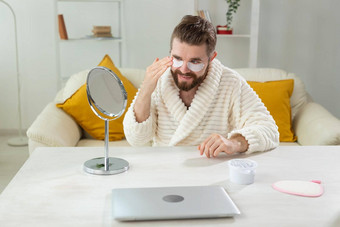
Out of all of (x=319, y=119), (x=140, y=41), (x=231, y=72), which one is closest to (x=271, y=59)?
(x=140, y=41)

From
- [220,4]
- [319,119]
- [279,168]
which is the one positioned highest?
[220,4]

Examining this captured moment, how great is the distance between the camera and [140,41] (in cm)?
441

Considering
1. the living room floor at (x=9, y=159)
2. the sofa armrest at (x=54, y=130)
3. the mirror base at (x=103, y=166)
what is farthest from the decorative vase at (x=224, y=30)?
the mirror base at (x=103, y=166)

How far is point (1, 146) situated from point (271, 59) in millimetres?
2556

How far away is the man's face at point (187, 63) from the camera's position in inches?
69.2

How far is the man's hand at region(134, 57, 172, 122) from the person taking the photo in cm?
168

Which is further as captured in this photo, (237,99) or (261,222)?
(237,99)

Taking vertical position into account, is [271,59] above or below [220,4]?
below

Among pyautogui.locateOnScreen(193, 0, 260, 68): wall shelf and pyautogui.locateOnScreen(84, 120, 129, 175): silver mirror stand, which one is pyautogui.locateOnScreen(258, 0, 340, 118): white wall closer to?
pyautogui.locateOnScreen(193, 0, 260, 68): wall shelf

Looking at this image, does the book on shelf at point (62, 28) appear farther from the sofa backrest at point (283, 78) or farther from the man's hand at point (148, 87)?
Result: the man's hand at point (148, 87)

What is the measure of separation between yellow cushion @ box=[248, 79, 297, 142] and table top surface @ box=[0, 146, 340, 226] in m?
1.25

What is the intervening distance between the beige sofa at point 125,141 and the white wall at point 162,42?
1.19m

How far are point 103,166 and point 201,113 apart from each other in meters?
0.64

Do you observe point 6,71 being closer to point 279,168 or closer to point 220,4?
point 220,4
